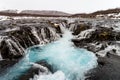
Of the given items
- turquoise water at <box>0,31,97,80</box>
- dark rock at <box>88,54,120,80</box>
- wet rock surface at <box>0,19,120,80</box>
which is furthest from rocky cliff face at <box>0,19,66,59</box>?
dark rock at <box>88,54,120,80</box>

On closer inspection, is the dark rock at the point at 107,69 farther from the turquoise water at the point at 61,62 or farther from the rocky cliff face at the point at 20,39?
the rocky cliff face at the point at 20,39

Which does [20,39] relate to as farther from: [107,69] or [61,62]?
[107,69]

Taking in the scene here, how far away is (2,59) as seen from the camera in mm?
17672

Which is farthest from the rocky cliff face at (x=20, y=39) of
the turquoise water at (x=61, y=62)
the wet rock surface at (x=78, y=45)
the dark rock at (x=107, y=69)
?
the dark rock at (x=107, y=69)

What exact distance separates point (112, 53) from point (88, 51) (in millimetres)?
2108

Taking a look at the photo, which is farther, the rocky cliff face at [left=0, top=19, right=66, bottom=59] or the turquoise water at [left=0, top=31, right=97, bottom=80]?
the rocky cliff face at [left=0, top=19, right=66, bottom=59]

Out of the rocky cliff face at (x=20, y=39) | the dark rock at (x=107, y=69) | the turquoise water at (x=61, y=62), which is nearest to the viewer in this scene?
the dark rock at (x=107, y=69)

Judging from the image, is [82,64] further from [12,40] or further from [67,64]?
[12,40]

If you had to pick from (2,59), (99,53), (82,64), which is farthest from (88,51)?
(2,59)

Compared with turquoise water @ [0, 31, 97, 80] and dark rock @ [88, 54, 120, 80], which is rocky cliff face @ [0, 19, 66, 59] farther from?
dark rock @ [88, 54, 120, 80]

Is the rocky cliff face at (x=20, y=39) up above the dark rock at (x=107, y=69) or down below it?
above

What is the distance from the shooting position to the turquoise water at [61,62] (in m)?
13.7

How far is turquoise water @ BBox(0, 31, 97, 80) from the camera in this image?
13.7 metres

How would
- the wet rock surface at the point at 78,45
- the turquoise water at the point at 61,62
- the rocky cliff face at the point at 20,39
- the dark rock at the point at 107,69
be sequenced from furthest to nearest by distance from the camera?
the rocky cliff face at the point at 20,39 → the wet rock surface at the point at 78,45 → the turquoise water at the point at 61,62 → the dark rock at the point at 107,69
